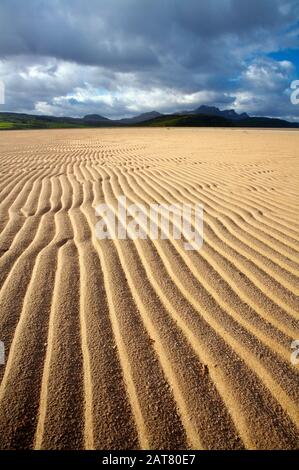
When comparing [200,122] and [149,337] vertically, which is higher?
[200,122]

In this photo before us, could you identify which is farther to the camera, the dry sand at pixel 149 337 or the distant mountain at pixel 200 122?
the distant mountain at pixel 200 122

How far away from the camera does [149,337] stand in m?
1.98

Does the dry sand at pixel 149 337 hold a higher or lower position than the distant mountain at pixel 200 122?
lower

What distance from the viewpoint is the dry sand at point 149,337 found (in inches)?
57.6

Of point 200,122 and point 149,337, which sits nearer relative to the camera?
point 149,337

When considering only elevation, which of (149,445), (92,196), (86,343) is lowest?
(149,445)

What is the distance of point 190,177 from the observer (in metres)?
6.74

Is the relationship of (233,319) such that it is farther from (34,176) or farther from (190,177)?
(34,176)

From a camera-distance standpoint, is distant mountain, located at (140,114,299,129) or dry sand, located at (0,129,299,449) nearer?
dry sand, located at (0,129,299,449)

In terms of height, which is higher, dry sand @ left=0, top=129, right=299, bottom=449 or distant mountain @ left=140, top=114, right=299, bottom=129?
distant mountain @ left=140, top=114, right=299, bottom=129

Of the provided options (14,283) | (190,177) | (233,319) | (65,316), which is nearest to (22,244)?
(14,283)

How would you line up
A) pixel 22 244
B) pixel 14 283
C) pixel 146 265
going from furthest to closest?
pixel 22 244 < pixel 146 265 < pixel 14 283

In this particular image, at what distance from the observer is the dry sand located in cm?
146

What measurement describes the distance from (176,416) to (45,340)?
3.25 ft
